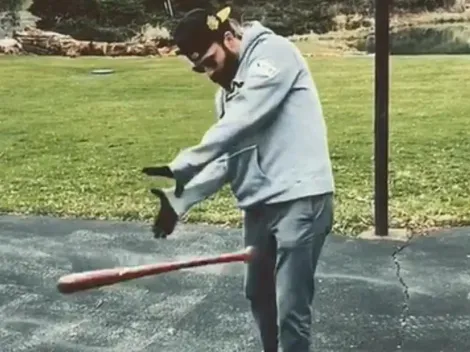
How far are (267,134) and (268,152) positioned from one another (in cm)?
6

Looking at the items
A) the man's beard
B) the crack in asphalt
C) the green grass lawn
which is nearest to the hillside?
the green grass lawn

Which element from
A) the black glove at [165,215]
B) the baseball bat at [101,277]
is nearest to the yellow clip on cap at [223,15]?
the black glove at [165,215]

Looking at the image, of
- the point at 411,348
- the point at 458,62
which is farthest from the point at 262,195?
the point at 458,62

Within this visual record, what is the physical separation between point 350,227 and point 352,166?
1769 mm

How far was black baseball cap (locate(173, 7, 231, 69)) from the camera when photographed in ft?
10.1

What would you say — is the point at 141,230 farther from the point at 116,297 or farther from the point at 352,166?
the point at 352,166

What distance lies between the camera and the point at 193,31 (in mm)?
3076

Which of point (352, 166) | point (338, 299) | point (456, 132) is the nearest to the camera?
point (338, 299)

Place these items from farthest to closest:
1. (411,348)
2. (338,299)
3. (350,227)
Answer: (350,227) → (338,299) → (411,348)

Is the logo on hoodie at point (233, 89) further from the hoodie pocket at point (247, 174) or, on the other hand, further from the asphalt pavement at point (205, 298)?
the asphalt pavement at point (205, 298)

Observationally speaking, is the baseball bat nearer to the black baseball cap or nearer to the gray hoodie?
the gray hoodie

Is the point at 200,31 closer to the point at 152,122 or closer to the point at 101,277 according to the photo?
the point at 101,277

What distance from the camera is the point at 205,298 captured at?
4949mm

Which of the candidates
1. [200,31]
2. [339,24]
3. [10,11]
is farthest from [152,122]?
[200,31]
